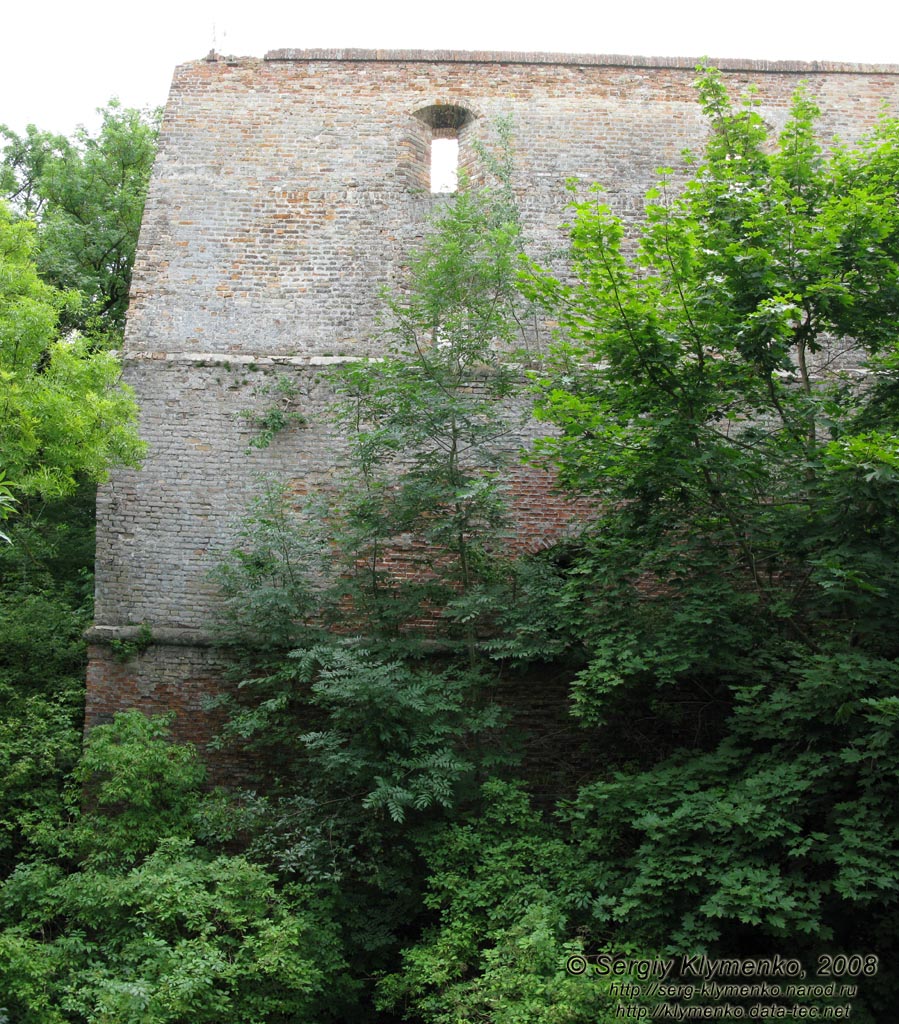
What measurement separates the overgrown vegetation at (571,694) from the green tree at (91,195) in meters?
6.65

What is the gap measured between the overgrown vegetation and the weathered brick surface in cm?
86

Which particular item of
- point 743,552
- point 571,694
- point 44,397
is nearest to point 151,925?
point 571,694

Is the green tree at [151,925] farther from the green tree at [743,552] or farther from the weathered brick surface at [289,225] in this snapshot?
the green tree at [743,552]

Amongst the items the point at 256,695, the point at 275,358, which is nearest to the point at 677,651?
the point at 256,695

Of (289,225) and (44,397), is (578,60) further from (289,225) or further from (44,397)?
(44,397)

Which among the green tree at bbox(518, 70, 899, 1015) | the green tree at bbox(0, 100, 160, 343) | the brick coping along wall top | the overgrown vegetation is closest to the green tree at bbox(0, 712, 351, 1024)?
the overgrown vegetation

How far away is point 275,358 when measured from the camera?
11.4m

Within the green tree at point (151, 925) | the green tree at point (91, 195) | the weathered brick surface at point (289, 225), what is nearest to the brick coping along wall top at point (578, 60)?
the weathered brick surface at point (289, 225)

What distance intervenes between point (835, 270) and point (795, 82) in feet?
20.6

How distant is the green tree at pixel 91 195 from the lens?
1489cm

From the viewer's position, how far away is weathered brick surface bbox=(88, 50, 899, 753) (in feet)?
35.9

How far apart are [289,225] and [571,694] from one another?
23.3 ft

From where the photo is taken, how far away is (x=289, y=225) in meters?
12.1

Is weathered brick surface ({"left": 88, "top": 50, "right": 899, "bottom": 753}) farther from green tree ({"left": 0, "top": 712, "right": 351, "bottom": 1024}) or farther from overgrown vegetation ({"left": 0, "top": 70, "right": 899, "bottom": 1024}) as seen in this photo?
green tree ({"left": 0, "top": 712, "right": 351, "bottom": 1024})
